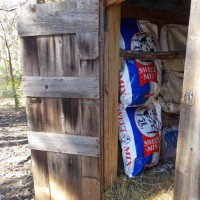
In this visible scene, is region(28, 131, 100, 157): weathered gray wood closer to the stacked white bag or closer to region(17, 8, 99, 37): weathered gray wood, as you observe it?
the stacked white bag

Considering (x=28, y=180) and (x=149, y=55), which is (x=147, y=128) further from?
(x=28, y=180)

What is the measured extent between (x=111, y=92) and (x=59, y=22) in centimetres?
72

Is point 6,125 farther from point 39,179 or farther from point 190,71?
point 190,71

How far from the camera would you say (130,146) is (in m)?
2.34

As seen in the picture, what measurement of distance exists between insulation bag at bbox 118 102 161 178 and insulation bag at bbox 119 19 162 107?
132 millimetres

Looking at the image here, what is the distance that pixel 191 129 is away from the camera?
3.59ft

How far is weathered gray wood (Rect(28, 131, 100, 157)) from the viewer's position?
6.54ft

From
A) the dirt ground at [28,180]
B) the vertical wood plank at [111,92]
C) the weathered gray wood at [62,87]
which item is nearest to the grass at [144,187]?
the dirt ground at [28,180]

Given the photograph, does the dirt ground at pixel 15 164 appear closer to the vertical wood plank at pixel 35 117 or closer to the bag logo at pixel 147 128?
the vertical wood plank at pixel 35 117

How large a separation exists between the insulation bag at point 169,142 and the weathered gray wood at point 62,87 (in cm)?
135

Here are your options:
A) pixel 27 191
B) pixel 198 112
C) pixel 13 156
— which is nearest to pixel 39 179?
pixel 27 191

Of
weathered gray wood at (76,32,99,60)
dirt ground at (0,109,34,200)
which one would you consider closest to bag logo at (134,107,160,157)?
weathered gray wood at (76,32,99,60)

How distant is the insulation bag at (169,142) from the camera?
285cm

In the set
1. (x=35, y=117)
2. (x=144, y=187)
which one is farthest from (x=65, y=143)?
(x=144, y=187)
